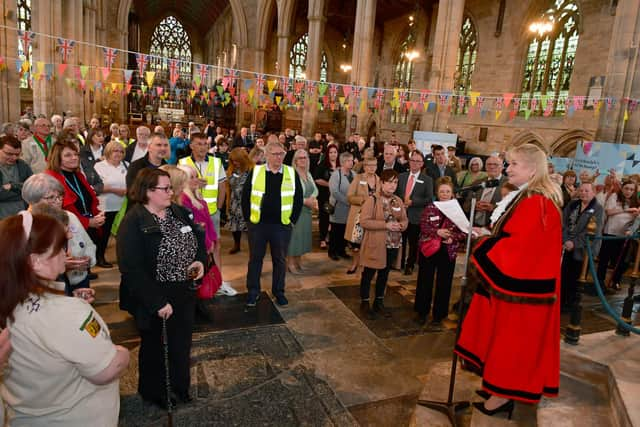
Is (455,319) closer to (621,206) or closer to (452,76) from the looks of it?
(621,206)

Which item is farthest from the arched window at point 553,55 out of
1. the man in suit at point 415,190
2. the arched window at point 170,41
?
the arched window at point 170,41

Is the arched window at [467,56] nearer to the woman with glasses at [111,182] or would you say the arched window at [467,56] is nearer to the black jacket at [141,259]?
the woman with glasses at [111,182]

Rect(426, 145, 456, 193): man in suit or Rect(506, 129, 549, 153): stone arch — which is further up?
Rect(506, 129, 549, 153): stone arch

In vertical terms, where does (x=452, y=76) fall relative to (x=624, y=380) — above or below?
above

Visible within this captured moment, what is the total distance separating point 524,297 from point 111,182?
16.3ft

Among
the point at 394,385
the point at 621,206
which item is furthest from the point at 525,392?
the point at 621,206

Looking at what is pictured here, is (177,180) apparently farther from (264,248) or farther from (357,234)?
(357,234)

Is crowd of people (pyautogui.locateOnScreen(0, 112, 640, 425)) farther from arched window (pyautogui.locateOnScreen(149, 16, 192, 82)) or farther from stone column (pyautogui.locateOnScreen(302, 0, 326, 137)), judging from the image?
arched window (pyautogui.locateOnScreen(149, 16, 192, 82))

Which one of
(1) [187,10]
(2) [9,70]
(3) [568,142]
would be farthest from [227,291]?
(1) [187,10]

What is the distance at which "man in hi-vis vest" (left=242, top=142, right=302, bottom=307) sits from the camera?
4336 mm

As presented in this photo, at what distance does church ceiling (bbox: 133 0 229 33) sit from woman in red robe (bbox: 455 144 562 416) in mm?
38614

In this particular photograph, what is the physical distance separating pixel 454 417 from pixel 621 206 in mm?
5303

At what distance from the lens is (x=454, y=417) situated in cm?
272

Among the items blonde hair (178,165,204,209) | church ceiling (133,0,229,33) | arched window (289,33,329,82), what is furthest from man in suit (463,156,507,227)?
church ceiling (133,0,229,33)
